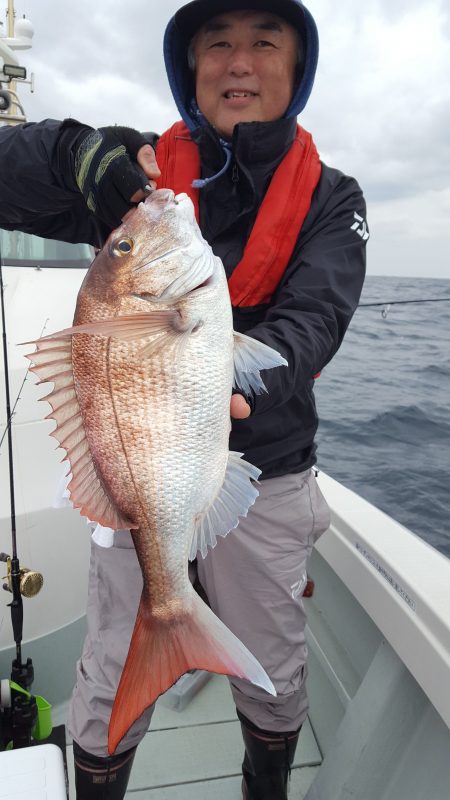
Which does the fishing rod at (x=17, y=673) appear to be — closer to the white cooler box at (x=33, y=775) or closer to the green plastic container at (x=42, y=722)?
the green plastic container at (x=42, y=722)

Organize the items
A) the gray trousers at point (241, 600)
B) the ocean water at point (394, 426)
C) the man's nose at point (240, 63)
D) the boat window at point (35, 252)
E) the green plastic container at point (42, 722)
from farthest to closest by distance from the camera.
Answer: the ocean water at point (394, 426)
the boat window at point (35, 252)
the green plastic container at point (42, 722)
the gray trousers at point (241, 600)
the man's nose at point (240, 63)

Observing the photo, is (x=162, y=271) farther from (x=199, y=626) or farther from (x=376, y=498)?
(x=376, y=498)

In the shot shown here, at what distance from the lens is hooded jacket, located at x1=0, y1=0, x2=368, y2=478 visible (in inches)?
68.5

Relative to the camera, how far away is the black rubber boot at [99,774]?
6.49 feet

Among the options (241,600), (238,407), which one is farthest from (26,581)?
(238,407)

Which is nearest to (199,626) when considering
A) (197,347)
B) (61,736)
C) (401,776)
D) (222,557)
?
(222,557)

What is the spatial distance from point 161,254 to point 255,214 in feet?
2.06

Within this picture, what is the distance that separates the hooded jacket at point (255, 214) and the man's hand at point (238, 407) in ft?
0.97

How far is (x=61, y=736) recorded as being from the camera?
2.64 m

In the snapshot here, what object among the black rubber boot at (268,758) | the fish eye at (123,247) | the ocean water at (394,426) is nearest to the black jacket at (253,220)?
the fish eye at (123,247)

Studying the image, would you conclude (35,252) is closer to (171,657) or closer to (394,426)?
(171,657)

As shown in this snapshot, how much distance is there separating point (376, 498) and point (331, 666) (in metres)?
3.81

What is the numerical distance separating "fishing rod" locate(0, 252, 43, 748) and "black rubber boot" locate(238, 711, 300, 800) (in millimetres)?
894

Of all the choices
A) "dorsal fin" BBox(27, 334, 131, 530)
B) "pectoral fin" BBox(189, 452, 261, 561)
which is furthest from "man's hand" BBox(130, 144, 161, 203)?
"pectoral fin" BBox(189, 452, 261, 561)
